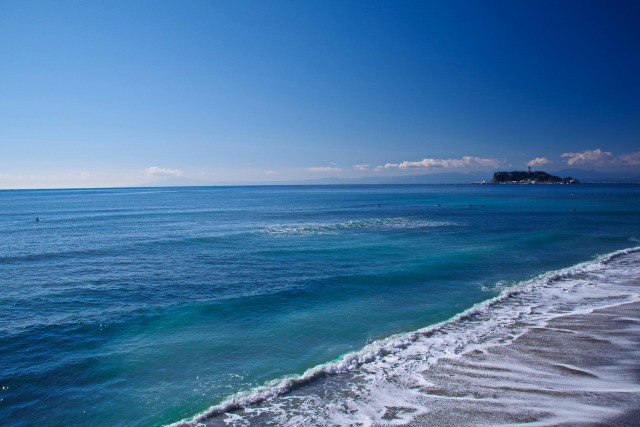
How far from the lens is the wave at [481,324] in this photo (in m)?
9.34

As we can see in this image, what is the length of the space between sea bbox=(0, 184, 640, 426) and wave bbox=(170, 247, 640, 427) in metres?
0.08

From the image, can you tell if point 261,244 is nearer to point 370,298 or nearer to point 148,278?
point 148,278

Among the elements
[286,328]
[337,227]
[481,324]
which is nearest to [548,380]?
[481,324]

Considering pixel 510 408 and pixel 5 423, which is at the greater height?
pixel 510 408

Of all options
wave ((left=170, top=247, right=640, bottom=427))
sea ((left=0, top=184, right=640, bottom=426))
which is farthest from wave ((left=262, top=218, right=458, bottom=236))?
wave ((left=170, top=247, right=640, bottom=427))

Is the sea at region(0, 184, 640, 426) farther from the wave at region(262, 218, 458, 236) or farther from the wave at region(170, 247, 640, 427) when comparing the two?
the wave at region(262, 218, 458, 236)

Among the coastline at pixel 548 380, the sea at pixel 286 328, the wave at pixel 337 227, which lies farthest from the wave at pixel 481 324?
the wave at pixel 337 227

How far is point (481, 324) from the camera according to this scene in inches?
522

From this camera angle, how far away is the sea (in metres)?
8.48

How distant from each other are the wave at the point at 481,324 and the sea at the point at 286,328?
8 cm

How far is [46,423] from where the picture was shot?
8.27 meters

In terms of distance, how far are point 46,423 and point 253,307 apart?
27.6ft

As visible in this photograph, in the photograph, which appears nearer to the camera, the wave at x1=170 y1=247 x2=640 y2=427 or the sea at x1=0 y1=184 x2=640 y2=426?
the sea at x1=0 y1=184 x2=640 y2=426

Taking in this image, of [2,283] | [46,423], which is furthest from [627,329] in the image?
[2,283]
